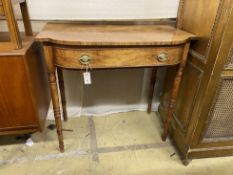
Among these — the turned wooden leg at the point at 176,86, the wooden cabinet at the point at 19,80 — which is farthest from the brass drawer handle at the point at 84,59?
the turned wooden leg at the point at 176,86

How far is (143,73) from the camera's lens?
1.73 m

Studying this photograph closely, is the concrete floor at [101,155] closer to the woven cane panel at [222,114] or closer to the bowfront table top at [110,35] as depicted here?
the woven cane panel at [222,114]

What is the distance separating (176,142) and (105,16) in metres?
1.07

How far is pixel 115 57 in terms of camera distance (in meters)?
1.11

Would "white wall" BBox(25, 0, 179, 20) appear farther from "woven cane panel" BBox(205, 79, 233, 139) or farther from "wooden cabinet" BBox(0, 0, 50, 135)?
"woven cane panel" BBox(205, 79, 233, 139)

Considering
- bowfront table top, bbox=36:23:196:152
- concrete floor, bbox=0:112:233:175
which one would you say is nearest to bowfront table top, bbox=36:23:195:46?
bowfront table top, bbox=36:23:196:152

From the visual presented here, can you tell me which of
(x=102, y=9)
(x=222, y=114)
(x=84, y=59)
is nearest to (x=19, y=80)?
(x=84, y=59)

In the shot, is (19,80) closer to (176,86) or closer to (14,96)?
(14,96)

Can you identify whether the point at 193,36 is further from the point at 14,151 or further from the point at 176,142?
the point at 14,151

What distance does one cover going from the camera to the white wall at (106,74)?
135 centimetres

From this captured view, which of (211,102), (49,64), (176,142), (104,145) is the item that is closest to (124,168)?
(104,145)

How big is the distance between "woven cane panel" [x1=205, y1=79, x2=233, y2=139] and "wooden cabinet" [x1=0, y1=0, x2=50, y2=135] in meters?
1.09

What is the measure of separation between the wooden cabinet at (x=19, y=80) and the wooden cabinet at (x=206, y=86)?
3.20 ft

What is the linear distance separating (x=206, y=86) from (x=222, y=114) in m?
0.28
